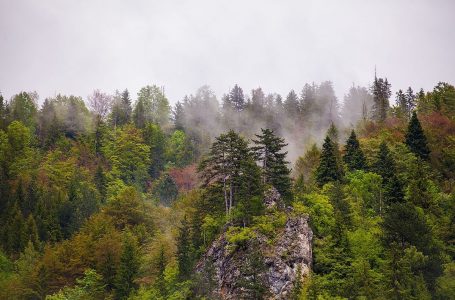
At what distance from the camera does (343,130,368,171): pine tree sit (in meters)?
67.6

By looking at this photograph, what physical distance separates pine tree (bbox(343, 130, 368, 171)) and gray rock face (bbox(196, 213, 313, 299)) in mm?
20392

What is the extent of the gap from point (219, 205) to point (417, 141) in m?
29.4

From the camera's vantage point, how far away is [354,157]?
68.1 meters

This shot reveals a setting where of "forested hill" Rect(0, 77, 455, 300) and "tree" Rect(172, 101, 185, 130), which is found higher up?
"tree" Rect(172, 101, 185, 130)

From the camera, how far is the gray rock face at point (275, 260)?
148ft

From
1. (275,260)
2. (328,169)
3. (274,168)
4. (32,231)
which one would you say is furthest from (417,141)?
(32,231)

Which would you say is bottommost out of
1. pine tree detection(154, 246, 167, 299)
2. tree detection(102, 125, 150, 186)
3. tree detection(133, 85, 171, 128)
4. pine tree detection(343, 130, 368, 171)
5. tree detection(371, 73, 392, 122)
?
pine tree detection(154, 246, 167, 299)

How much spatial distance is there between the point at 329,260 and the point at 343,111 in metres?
81.0

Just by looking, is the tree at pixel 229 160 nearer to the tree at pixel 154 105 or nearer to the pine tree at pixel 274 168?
the pine tree at pixel 274 168

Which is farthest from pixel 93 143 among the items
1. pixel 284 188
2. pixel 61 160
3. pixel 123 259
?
pixel 284 188

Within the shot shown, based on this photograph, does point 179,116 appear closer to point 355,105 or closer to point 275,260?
point 355,105

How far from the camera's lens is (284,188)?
53.6 metres

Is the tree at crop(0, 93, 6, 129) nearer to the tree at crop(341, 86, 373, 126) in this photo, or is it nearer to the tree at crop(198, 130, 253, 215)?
the tree at crop(198, 130, 253, 215)

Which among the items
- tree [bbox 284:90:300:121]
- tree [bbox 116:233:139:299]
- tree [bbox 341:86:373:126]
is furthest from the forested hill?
tree [bbox 341:86:373:126]
